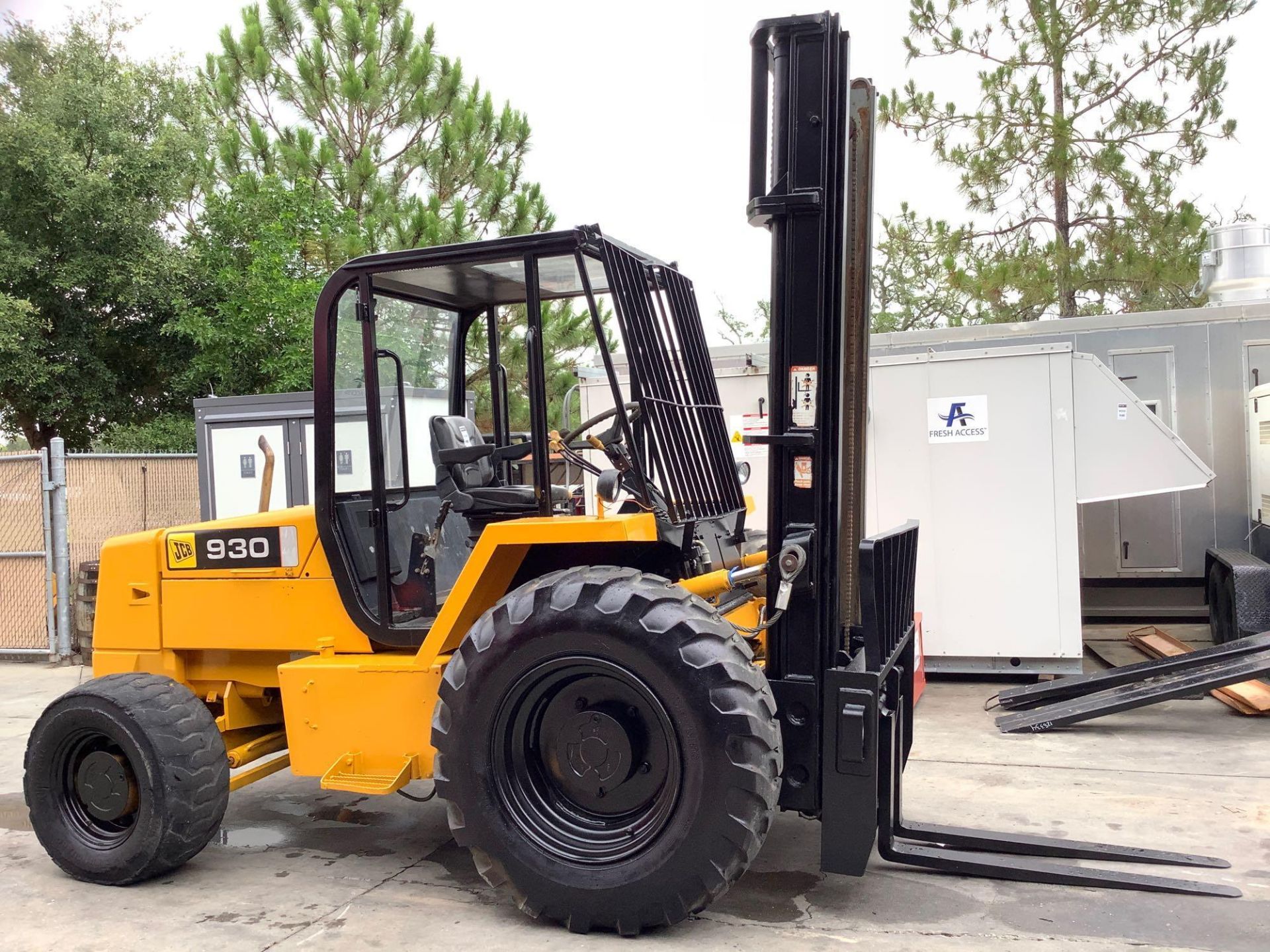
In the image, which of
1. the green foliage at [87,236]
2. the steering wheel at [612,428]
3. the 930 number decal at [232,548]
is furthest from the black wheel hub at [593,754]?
the green foliage at [87,236]

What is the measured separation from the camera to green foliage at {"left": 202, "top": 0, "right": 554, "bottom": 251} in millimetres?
23109

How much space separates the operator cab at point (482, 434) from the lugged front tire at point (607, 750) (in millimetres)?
529

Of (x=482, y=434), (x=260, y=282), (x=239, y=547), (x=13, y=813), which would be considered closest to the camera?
(x=239, y=547)

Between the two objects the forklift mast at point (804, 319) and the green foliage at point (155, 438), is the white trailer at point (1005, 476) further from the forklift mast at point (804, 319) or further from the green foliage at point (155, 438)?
the green foliage at point (155, 438)

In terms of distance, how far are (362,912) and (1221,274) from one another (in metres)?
11.4

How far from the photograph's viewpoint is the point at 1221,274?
11.9 metres

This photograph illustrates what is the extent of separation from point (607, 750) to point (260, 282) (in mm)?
18347

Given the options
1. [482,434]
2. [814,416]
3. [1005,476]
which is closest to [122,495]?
[482,434]

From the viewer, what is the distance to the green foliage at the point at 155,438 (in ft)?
68.7

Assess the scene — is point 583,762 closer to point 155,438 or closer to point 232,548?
point 232,548

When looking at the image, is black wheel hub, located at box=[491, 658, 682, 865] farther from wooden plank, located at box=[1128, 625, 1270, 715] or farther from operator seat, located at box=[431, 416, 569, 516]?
wooden plank, located at box=[1128, 625, 1270, 715]

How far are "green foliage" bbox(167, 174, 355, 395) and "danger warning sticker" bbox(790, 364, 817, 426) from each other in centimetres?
1671

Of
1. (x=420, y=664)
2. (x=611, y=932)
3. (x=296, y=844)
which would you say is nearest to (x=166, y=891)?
(x=296, y=844)

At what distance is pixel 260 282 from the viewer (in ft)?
66.8
